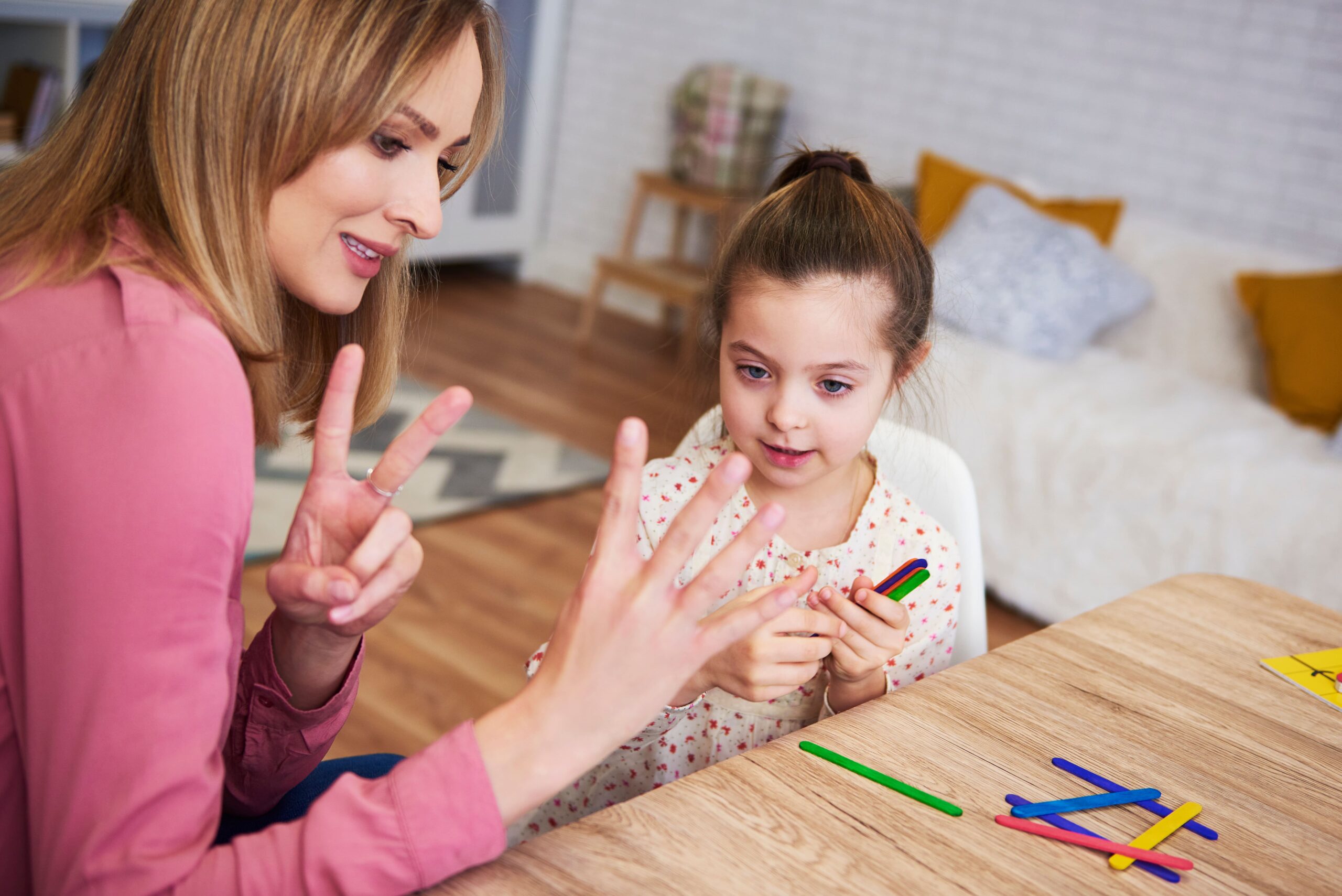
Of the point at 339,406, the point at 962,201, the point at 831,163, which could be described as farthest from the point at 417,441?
the point at 962,201

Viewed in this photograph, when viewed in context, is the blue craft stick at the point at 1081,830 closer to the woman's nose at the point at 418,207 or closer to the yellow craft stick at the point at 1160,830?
the yellow craft stick at the point at 1160,830

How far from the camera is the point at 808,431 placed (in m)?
1.15

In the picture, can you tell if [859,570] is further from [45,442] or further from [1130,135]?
[1130,135]

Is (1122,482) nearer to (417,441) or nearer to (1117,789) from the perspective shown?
(1117,789)

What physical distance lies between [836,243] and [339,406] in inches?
24.5

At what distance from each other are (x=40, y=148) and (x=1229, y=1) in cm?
340

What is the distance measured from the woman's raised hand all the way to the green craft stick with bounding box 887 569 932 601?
0.41m

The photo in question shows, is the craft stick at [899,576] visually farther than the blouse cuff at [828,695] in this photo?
No

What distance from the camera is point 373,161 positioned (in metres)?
0.83

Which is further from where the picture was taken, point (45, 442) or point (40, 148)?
point (40, 148)

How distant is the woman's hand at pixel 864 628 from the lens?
3.11 feet

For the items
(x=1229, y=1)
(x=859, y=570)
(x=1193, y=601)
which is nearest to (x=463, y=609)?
Answer: (x=859, y=570)

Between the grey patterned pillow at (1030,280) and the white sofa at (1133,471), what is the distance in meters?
0.07

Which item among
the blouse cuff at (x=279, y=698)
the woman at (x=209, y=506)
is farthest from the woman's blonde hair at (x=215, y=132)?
the blouse cuff at (x=279, y=698)
